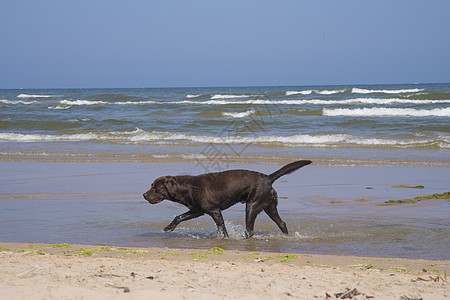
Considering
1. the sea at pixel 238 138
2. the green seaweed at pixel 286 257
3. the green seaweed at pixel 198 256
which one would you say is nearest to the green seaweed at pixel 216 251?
the green seaweed at pixel 198 256

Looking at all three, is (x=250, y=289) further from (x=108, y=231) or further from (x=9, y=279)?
(x=108, y=231)

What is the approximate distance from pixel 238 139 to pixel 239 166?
660 centimetres

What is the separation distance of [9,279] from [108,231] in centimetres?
347

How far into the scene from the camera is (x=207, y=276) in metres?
4.51

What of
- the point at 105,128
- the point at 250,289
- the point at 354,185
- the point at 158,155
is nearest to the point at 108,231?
the point at 250,289

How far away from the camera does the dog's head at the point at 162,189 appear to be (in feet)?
25.4

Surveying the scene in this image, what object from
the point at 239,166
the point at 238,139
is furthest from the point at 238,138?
Answer: the point at 239,166

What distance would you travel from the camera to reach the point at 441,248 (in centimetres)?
662

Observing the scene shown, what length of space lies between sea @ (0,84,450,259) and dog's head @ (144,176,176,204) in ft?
1.68

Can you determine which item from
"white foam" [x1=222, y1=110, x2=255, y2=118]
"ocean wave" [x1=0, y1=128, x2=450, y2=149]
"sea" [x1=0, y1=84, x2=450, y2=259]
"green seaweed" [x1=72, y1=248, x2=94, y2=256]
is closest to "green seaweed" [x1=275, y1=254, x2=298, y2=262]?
"sea" [x1=0, y1=84, x2=450, y2=259]

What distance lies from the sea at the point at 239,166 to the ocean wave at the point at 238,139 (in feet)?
0.20

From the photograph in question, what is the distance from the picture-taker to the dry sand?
13.0 ft

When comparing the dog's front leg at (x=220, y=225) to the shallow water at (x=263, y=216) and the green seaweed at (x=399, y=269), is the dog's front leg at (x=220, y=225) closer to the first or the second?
the shallow water at (x=263, y=216)

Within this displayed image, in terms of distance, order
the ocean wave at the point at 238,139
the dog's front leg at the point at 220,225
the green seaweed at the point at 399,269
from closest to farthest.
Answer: the green seaweed at the point at 399,269
the dog's front leg at the point at 220,225
the ocean wave at the point at 238,139
